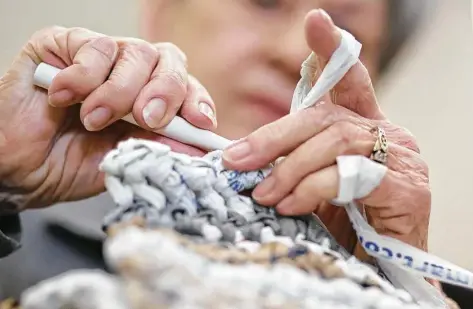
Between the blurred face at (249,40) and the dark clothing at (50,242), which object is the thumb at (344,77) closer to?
the dark clothing at (50,242)

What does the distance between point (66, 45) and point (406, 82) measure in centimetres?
63

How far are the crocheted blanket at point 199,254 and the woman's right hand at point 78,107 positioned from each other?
11 cm

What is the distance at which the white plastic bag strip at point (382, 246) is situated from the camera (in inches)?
14.8

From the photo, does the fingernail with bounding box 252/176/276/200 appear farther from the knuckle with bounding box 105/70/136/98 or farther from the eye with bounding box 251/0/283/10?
the eye with bounding box 251/0/283/10

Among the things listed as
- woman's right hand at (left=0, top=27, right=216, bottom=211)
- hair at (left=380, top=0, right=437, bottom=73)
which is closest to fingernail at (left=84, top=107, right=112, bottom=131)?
woman's right hand at (left=0, top=27, right=216, bottom=211)

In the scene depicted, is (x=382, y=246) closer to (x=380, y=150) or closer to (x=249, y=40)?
(x=380, y=150)

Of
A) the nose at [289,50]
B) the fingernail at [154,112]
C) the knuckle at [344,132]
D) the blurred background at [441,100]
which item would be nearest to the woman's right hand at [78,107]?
the fingernail at [154,112]

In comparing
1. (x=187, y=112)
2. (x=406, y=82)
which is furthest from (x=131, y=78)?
(x=406, y=82)

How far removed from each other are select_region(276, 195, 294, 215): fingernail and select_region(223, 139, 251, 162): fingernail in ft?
0.13

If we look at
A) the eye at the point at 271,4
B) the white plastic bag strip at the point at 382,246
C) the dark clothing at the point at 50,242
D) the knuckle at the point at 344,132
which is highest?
the eye at the point at 271,4

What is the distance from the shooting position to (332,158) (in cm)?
39

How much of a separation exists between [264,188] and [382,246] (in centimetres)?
9

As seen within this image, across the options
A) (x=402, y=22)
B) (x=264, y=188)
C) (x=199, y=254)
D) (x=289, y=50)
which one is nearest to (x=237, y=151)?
(x=264, y=188)

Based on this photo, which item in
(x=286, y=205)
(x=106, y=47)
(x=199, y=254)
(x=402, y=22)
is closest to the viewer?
(x=199, y=254)
